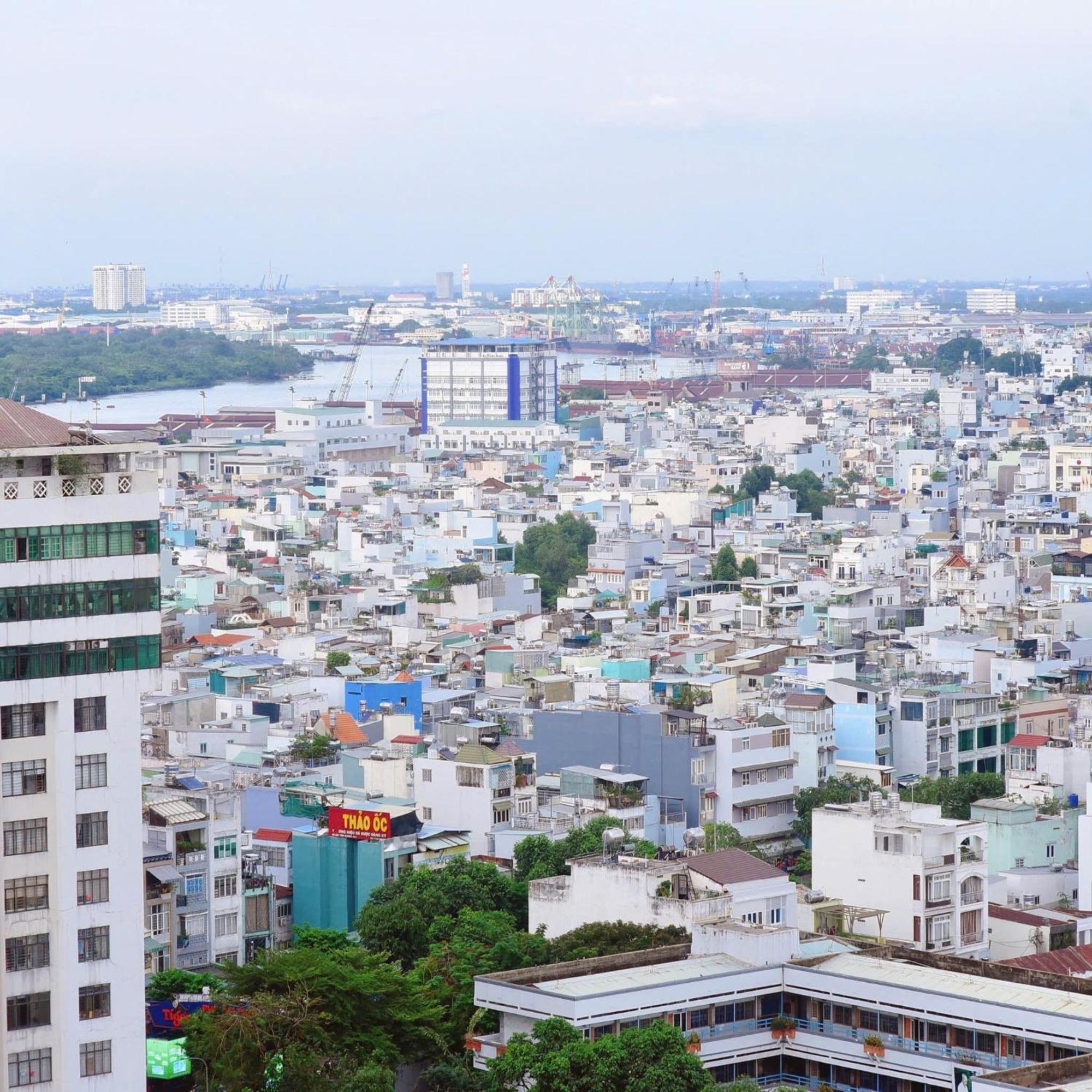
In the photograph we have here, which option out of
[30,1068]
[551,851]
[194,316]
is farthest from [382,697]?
[194,316]

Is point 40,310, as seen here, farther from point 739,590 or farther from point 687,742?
point 687,742

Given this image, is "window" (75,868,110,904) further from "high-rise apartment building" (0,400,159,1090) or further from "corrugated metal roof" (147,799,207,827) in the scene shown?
"corrugated metal roof" (147,799,207,827)

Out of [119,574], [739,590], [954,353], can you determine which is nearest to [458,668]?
[739,590]

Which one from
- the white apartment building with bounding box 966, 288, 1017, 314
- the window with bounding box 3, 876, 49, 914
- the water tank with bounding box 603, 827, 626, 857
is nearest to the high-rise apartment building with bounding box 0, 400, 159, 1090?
the window with bounding box 3, 876, 49, 914

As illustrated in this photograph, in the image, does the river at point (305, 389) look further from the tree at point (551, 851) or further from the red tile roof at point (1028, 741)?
the tree at point (551, 851)

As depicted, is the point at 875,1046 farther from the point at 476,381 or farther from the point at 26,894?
the point at 476,381

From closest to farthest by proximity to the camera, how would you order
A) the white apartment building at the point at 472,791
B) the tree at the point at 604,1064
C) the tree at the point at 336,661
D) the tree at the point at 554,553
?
the tree at the point at 604,1064 < the white apartment building at the point at 472,791 < the tree at the point at 336,661 < the tree at the point at 554,553

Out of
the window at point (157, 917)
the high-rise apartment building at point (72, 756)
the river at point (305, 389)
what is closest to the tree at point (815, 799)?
the window at point (157, 917)
